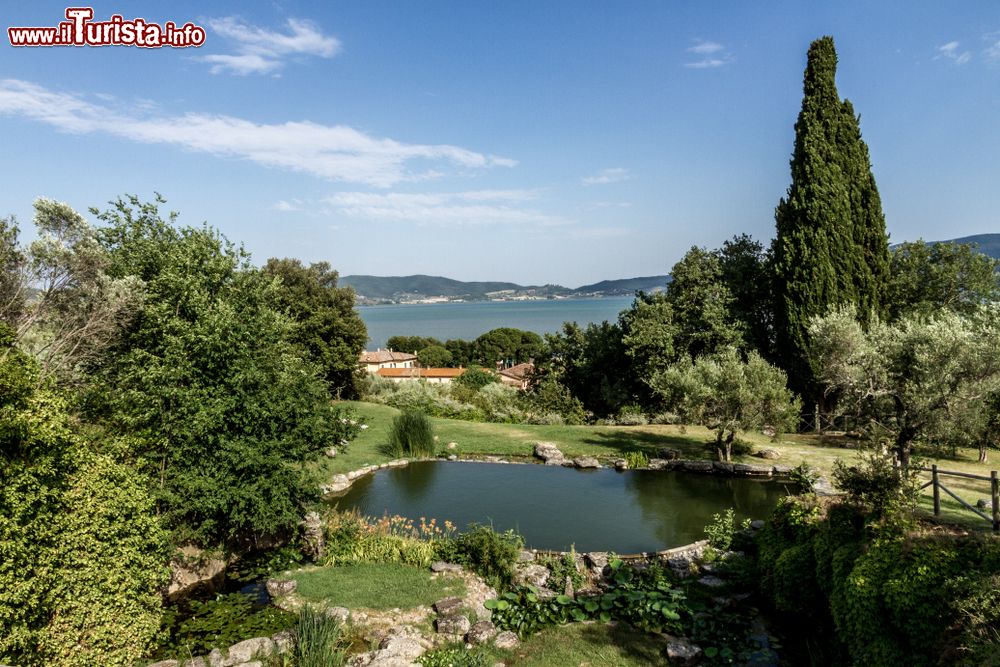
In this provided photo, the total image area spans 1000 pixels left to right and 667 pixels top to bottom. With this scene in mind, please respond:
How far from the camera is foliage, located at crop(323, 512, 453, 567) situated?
12.7 m

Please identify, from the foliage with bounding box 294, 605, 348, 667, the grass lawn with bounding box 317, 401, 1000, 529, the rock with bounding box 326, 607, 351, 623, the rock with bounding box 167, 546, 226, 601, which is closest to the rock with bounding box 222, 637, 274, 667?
the foliage with bounding box 294, 605, 348, 667

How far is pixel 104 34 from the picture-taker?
1255 cm

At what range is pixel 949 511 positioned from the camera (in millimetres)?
12156

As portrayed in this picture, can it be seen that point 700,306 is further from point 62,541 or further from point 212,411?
point 62,541

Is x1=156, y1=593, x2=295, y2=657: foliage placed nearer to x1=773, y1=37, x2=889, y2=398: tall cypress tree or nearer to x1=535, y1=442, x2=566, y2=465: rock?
x1=535, y1=442, x2=566, y2=465: rock

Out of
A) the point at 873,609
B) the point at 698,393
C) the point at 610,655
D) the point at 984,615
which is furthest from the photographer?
the point at 698,393

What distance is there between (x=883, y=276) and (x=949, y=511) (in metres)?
19.5

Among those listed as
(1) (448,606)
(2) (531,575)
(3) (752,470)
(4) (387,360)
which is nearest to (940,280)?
(3) (752,470)

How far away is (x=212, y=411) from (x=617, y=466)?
600 inches

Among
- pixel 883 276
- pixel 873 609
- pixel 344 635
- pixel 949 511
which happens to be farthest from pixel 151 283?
pixel 883 276

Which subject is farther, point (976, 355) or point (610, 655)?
point (976, 355)

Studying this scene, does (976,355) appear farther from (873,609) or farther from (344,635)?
(344,635)

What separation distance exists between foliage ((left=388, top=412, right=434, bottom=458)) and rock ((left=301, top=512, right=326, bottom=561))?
31.5 feet

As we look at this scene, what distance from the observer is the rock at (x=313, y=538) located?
1280cm
